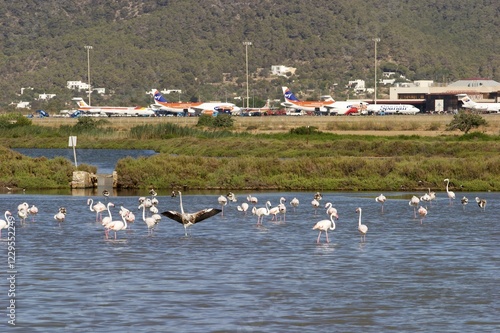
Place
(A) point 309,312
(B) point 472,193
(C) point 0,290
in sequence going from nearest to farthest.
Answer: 1. (A) point 309,312
2. (C) point 0,290
3. (B) point 472,193

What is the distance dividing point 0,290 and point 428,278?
9.55 metres

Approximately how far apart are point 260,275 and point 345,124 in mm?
93538

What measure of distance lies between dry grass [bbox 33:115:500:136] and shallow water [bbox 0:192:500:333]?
238ft

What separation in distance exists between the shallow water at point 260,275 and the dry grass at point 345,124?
72442 mm

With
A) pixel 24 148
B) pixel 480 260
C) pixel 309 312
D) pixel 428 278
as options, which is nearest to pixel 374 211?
pixel 480 260

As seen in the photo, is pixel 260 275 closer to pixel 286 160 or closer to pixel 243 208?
pixel 243 208

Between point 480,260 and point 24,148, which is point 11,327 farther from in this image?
point 24,148

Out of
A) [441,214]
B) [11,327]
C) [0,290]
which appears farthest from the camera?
[441,214]

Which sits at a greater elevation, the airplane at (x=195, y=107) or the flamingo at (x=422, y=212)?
the airplane at (x=195, y=107)

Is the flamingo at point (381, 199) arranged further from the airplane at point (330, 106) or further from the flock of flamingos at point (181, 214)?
the airplane at point (330, 106)

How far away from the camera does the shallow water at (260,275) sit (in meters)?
19.6

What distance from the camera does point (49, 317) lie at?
19.6 meters

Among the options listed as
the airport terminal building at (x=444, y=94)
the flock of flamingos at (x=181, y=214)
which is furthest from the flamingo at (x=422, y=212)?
the airport terminal building at (x=444, y=94)

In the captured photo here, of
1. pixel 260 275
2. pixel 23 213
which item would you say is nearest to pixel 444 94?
pixel 23 213
